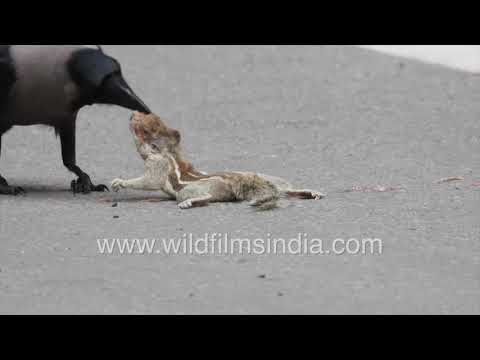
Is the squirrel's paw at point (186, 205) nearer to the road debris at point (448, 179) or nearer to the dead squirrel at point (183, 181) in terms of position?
the dead squirrel at point (183, 181)

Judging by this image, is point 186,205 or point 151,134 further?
point 151,134

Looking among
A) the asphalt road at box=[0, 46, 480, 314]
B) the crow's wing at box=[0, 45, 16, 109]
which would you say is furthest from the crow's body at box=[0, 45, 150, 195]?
the asphalt road at box=[0, 46, 480, 314]

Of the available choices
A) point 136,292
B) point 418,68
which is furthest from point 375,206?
point 418,68

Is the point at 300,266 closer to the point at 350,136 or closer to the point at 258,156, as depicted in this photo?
the point at 258,156

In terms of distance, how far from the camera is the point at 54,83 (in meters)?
8.30

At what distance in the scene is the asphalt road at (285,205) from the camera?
5.77m

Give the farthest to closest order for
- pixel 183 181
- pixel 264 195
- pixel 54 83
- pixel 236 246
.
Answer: pixel 54 83 → pixel 183 181 → pixel 264 195 → pixel 236 246

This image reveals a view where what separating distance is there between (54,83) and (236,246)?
2356 mm

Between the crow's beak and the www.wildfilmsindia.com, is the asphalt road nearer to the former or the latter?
the www.wildfilmsindia.com

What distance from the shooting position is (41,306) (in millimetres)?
5539

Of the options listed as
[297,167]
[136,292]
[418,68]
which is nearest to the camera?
[136,292]

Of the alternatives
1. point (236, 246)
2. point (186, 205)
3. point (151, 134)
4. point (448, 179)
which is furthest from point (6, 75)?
point (448, 179)

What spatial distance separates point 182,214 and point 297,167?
2.36m

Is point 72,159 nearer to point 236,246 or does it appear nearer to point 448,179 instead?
point 236,246
